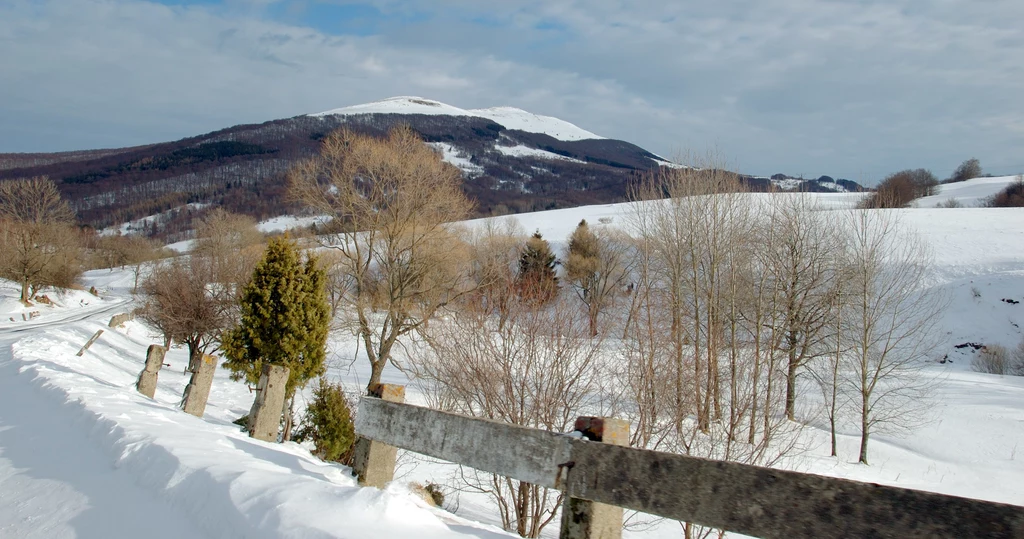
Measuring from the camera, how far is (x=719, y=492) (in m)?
2.70

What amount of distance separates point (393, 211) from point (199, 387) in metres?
14.8

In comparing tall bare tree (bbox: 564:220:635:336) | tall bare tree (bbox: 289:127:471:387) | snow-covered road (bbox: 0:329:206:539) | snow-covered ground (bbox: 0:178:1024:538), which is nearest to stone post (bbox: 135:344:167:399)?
snow-covered ground (bbox: 0:178:1024:538)

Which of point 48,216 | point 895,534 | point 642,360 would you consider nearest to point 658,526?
point 642,360

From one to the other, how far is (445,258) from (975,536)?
894 inches

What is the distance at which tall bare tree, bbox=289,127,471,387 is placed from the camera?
934 inches

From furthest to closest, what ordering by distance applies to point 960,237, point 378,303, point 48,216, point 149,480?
point 48,216 → point 960,237 → point 378,303 → point 149,480

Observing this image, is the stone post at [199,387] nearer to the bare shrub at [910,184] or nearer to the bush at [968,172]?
the bare shrub at [910,184]

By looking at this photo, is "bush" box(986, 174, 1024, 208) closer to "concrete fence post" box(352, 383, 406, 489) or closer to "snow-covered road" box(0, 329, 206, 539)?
"concrete fence post" box(352, 383, 406, 489)

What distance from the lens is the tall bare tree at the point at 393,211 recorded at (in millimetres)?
23734

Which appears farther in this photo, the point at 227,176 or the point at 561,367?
the point at 227,176

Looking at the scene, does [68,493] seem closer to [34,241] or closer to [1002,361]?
[1002,361]

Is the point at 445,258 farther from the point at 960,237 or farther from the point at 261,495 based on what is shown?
the point at 960,237

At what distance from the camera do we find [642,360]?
9227 mm

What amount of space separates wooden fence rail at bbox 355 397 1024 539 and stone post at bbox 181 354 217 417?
7142 mm
